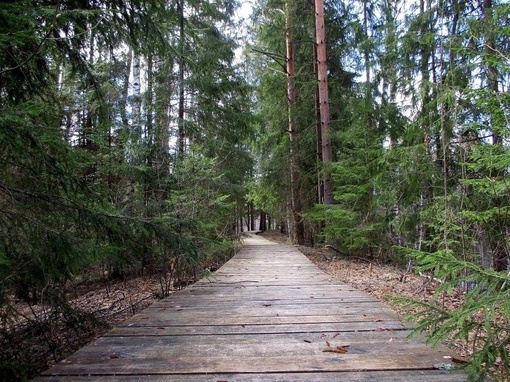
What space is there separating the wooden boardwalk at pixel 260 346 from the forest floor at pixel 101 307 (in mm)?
455

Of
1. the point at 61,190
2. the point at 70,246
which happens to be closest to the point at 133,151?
the point at 61,190

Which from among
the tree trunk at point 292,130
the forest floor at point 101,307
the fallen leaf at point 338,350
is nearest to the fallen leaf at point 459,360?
the forest floor at point 101,307

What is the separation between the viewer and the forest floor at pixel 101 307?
302 cm

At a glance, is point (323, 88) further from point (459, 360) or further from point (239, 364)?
point (239, 364)

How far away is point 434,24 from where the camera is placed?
7.45 meters

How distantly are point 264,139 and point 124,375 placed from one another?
14.7 metres

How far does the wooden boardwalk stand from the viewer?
6.91 feet

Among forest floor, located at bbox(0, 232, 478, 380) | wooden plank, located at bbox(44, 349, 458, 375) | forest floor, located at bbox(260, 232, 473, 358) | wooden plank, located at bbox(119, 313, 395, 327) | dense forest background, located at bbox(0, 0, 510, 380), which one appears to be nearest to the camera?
wooden plank, located at bbox(44, 349, 458, 375)

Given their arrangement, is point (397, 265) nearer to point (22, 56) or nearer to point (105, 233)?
point (105, 233)

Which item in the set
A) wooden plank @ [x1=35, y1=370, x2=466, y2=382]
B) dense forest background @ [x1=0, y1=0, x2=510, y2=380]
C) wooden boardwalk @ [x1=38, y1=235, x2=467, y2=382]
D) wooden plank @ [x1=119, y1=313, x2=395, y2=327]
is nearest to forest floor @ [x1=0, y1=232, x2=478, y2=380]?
dense forest background @ [x1=0, y1=0, x2=510, y2=380]

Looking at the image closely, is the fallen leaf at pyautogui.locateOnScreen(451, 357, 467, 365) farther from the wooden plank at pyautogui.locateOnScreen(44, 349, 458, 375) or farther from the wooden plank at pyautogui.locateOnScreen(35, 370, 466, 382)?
the wooden plank at pyautogui.locateOnScreen(35, 370, 466, 382)

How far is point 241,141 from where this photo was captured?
14.3 meters

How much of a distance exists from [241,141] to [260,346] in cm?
1217

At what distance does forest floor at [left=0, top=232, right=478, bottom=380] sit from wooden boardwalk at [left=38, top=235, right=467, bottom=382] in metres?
0.46
